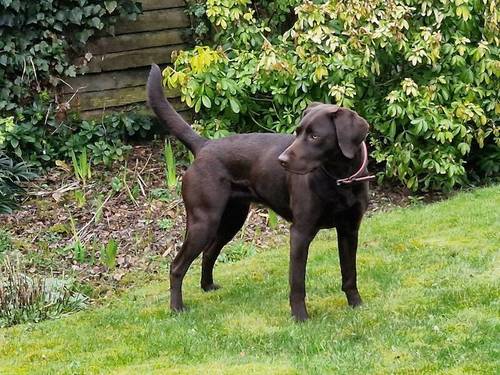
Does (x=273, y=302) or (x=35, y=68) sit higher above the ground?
(x=35, y=68)

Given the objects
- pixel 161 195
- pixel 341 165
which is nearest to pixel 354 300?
pixel 341 165

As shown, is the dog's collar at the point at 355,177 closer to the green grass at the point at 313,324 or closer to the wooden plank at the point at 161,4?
the green grass at the point at 313,324

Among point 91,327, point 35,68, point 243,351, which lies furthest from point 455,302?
point 35,68

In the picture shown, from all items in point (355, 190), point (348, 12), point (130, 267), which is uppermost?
point (348, 12)

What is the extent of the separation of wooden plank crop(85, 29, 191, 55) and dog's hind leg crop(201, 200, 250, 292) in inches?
165

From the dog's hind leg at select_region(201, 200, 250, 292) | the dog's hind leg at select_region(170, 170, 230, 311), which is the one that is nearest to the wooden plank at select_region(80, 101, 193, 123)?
the dog's hind leg at select_region(201, 200, 250, 292)

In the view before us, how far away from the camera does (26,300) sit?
6.08 meters

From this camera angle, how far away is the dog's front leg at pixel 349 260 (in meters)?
5.43

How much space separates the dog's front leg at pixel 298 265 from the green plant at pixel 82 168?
3965 mm

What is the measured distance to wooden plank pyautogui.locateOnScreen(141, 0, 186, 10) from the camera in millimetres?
9945

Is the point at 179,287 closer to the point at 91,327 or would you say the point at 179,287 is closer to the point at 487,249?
the point at 91,327

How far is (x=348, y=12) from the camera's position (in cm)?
853

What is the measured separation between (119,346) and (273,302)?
1164 millimetres

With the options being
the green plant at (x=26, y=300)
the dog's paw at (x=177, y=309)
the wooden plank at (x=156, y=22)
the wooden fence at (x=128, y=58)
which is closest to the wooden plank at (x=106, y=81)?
the wooden fence at (x=128, y=58)
